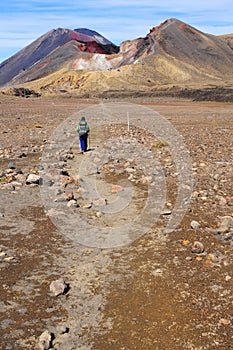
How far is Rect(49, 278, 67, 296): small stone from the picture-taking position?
5.63 m

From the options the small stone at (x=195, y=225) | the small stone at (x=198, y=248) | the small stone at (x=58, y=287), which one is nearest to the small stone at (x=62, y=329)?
the small stone at (x=58, y=287)

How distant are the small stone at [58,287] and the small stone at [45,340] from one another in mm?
898

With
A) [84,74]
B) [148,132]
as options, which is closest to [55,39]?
[84,74]

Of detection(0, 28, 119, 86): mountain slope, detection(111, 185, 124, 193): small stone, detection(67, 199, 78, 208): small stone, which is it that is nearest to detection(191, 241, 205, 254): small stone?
detection(67, 199, 78, 208): small stone

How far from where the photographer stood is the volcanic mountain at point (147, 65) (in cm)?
8856

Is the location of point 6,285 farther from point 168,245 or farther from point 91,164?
point 91,164

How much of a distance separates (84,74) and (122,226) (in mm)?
95905

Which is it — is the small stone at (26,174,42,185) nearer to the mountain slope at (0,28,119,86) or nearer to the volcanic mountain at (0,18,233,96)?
the volcanic mountain at (0,18,233,96)

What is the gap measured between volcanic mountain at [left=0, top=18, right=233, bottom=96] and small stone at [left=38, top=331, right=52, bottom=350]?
72339mm

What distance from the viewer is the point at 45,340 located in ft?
15.2

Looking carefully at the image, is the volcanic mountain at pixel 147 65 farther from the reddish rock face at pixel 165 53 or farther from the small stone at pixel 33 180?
the small stone at pixel 33 180

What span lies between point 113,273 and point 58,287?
94 centimetres

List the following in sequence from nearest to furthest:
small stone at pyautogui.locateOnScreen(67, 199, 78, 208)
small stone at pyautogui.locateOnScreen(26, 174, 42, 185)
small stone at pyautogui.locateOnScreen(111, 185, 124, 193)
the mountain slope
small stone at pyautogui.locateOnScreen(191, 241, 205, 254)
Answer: small stone at pyautogui.locateOnScreen(191, 241, 205, 254) → small stone at pyautogui.locateOnScreen(67, 199, 78, 208) → small stone at pyautogui.locateOnScreen(111, 185, 124, 193) → small stone at pyautogui.locateOnScreen(26, 174, 42, 185) → the mountain slope

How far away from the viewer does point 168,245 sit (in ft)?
23.5
